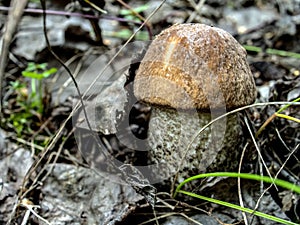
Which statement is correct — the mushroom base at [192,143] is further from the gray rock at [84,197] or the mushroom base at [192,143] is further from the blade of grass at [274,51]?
the blade of grass at [274,51]

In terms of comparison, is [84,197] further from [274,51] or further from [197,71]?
[274,51]

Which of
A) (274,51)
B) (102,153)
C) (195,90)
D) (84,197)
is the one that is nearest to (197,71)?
(195,90)

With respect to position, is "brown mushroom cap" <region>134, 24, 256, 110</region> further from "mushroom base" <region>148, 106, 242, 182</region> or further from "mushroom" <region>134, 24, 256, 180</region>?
"mushroom base" <region>148, 106, 242, 182</region>

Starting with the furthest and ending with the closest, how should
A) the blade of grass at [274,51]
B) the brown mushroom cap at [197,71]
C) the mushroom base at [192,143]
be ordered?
the blade of grass at [274,51] < the mushroom base at [192,143] < the brown mushroom cap at [197,71]

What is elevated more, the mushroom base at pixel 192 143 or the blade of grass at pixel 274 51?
the blade of grass at pixel 274 51

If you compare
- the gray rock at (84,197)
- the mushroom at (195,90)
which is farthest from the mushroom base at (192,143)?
the gray rock at (84,197)

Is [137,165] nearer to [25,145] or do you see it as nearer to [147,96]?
[147,96]

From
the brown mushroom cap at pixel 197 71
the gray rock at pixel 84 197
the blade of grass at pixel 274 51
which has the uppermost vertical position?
the brown mushroom cap at pixel 197 71
